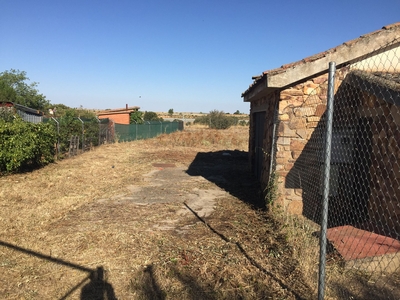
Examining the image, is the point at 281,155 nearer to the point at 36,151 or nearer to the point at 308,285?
the point at 308,285

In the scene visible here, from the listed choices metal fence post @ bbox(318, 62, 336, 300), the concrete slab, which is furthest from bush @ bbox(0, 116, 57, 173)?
metal fence post @ bbox(318, 62, 336, 300)

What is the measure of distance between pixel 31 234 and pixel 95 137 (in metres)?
13.2

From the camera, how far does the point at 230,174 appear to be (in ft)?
37.0

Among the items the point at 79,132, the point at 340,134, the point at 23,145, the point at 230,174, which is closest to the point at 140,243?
the point at 340,134

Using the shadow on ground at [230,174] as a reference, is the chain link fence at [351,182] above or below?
above

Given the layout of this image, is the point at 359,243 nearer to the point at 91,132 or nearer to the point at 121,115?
the point at 91,132

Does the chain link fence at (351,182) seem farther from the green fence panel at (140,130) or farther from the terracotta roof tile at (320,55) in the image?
the green fence panel at (140,130)

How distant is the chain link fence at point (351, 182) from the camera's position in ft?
11.6

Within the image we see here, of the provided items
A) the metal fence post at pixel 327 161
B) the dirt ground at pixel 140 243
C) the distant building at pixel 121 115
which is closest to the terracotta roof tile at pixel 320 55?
the dirt ground at pixel 140 243

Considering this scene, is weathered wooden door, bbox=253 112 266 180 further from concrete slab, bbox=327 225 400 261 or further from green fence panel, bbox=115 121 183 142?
green fence panel, bbox=115 121 183 142

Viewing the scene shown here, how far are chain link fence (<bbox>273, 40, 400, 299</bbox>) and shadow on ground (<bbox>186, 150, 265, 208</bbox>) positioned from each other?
1.48 meters

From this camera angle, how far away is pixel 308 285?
359 centimetres

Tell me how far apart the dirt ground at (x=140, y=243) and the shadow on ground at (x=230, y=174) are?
95mm

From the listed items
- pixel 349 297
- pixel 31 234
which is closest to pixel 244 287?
pixel 349 297
